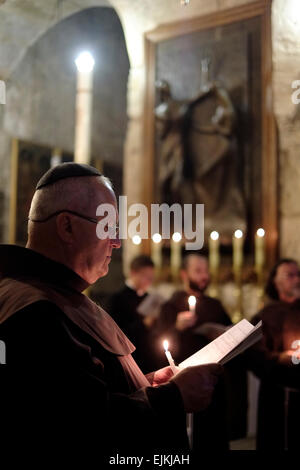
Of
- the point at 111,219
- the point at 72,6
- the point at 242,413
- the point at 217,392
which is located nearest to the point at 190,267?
the point at 217,392

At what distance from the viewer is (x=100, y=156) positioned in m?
9.57

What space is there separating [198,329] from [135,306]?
82cm

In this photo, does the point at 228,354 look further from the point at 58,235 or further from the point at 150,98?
the point at 150,98

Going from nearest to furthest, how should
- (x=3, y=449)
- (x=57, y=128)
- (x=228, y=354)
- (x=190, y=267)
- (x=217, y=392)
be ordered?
(x=3, y=449)
(x=228, y=354)
(x=217, y=392)
(x=190, y=267)
(x=57, y=128)

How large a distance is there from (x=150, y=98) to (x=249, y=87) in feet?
3.90

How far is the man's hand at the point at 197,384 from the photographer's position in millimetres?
1720

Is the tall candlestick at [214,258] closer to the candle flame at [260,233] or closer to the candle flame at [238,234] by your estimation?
the candle flame at [238,234]

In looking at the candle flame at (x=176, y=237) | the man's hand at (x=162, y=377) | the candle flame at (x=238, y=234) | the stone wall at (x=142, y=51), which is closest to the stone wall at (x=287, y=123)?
the stone wall at (x=142, y=51)

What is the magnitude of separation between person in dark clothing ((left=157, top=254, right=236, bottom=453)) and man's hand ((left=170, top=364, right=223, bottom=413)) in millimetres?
1862

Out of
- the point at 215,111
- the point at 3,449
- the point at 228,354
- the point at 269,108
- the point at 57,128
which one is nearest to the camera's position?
the point at 3,449

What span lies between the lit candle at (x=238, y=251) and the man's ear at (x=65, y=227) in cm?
430

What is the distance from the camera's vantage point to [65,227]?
1.86 metres

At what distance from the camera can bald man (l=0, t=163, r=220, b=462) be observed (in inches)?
60.7

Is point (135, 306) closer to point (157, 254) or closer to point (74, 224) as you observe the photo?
point (157, 254)
